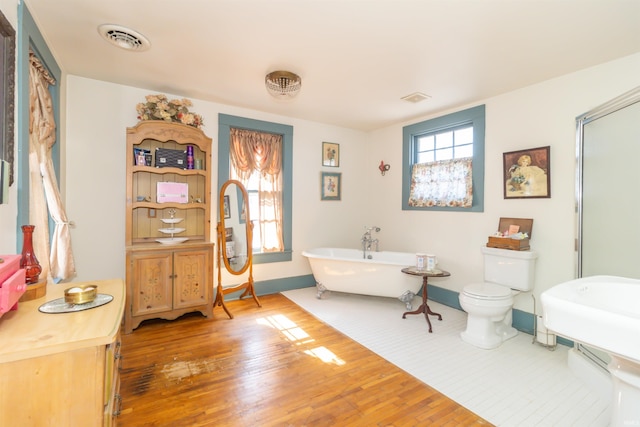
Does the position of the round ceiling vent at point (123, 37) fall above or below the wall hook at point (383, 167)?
above

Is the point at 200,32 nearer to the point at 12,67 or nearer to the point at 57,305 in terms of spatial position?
the point at 12,67

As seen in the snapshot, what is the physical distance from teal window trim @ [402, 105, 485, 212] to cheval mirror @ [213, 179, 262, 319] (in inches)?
88.7

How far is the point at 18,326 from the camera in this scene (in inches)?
44.8

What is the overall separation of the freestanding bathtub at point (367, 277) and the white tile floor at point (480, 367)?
8.9 inches

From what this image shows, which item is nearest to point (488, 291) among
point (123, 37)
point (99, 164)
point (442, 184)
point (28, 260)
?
point (442, 184)

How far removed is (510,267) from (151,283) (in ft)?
11.6

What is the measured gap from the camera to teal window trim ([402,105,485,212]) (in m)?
3.39

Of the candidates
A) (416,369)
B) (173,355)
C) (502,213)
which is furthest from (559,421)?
(173,355)

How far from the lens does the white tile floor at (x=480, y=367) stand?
181cm

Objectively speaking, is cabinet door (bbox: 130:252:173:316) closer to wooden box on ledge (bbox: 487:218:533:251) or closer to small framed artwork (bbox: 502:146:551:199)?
wooden box on ledge (bbox: 487:218:533:251)

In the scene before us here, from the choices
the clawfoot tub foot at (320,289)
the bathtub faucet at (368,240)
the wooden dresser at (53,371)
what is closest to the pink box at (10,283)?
the wooden dresser at (53,371)

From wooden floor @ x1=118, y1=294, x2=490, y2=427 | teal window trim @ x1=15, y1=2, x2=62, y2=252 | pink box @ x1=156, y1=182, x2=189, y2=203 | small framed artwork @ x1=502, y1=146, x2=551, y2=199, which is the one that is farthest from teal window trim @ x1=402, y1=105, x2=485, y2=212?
teal window trim @ x1=15, y1=2, x2=62, y2=252

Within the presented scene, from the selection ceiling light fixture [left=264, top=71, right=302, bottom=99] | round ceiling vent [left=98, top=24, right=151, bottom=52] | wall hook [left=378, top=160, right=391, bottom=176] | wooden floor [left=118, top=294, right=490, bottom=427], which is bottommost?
wooden floor [left=118, top=294, right=490, bottom=427]

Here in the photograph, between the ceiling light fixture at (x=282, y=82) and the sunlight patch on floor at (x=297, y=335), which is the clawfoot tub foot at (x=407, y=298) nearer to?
the sunlight patch on floor at (x=297, y=335)
